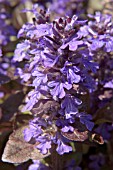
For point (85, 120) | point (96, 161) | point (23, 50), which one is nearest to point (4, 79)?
point (23, 50)

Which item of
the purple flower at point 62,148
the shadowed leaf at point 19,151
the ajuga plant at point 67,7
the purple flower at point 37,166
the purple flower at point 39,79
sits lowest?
the purple flower at point 37,166

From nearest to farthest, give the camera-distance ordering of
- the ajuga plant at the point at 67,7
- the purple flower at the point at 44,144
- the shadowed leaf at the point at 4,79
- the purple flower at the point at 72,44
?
the purple flower at the point at 72,44, the purple flower at the point at 44,144, the shadowed leaf at the point at 4,79, the ajuga plant at the point at 67,7

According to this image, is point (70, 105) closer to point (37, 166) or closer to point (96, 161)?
point (37, 166)

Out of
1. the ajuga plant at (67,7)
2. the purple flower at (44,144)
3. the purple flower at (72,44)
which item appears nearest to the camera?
the purple flower at (72,44)

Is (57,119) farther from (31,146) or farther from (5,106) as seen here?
(5,106)

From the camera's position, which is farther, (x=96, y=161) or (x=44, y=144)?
(x=96, y=161)

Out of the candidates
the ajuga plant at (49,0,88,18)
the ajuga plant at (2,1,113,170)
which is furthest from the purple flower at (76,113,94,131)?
the ajuga plant at (49,0,88,18)

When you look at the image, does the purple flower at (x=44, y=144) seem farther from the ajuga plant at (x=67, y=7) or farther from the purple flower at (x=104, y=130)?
the ajuga plant at (x=67, y=7)

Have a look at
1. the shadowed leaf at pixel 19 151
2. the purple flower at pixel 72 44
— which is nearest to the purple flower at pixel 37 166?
the shadowed leaf at pixel 19 151

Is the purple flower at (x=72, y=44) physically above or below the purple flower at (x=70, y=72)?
above

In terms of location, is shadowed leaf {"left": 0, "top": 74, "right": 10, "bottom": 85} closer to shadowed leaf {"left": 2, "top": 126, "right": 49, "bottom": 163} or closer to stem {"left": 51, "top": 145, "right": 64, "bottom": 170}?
shadowed leaf {"left": 2, "top": 126, "right": 49, "bottom": 163}

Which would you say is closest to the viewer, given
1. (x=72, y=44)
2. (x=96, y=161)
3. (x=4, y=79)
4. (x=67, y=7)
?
(x=72, y=44)

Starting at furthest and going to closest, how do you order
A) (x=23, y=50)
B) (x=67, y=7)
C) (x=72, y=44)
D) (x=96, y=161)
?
(x=67, y=7) < (x=96, y=161) < (x=23, y=50) < (x=72, y=44)

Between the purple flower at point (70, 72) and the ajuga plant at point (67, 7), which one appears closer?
the purple flower at point (70, 72)
